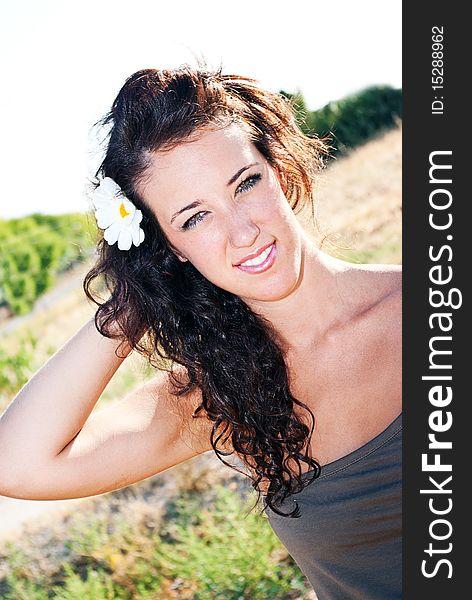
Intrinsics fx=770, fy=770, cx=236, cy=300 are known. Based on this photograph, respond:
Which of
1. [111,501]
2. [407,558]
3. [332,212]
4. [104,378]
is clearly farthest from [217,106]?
[332,212]

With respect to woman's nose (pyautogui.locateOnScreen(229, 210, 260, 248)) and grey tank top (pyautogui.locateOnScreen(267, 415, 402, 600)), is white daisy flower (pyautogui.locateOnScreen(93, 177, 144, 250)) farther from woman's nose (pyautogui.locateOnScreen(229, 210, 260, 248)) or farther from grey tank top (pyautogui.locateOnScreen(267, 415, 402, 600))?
grey tank top (pyautogui.locateOnScreen(267, 415, 402, 600))

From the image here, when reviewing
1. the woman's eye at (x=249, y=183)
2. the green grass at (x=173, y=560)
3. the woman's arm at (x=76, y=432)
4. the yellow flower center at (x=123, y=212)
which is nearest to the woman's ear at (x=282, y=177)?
the woman's eye at (x=249, y=183)

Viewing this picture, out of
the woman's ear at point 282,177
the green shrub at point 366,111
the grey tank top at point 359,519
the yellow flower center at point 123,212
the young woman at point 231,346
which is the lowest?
the grey tank top at point 359,519

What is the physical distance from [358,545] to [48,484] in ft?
2.72

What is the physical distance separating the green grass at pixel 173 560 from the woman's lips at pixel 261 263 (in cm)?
112

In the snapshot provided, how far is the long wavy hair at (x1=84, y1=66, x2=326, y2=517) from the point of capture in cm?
197

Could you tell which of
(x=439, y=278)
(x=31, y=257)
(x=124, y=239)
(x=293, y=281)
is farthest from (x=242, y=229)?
(x=31, y=257)

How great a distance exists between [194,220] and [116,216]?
24 cm

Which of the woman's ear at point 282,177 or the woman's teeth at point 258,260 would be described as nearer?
the woman's teeth at point 258,260

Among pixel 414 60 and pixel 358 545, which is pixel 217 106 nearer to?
pixel 414 60

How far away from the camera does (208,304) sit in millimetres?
2078

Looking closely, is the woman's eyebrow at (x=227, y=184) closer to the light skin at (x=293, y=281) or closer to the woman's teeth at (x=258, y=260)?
the light skin at (x=293, y=281)

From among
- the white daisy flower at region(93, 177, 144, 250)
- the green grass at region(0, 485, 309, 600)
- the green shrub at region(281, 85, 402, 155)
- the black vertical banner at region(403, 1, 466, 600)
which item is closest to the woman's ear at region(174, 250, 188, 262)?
the white daisy flower at region(93, 177, 144, 250)

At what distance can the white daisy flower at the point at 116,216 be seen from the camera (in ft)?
6.43
